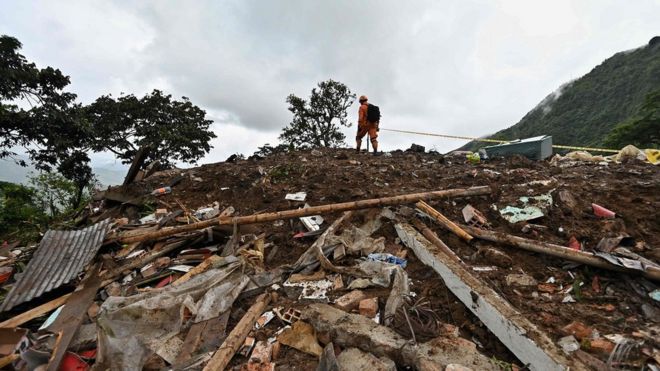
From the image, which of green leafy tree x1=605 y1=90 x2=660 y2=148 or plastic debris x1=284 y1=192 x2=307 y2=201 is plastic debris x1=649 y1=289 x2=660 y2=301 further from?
green leafy tree x1=605 y1=90 x2=660 y2=148

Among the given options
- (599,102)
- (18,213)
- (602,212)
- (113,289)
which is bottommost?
(602,212)

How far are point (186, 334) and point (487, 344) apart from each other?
206 cm

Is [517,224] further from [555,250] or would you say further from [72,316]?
[72,316]

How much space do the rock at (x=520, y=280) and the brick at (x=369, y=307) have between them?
1061 millimetres

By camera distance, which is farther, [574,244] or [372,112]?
[372,112]

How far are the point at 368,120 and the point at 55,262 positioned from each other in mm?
6702

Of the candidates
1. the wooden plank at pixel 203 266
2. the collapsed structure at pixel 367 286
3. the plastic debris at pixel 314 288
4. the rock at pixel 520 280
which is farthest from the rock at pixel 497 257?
the wooden plank at pixel 203 266

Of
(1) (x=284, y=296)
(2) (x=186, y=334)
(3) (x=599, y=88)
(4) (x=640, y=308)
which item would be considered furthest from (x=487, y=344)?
(3) (x=599, y=88)

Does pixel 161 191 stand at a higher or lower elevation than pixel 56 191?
lower

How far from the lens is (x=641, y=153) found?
589cm

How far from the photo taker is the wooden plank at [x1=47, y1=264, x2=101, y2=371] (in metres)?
1.97

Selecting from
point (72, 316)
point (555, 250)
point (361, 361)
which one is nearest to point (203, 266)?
point (72, 316)

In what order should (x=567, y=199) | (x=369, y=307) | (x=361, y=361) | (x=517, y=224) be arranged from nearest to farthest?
1. (x=361, y=361)
2. (x=369, y=307)
3. (x=517, y=224)
4. (x=567, y=199)

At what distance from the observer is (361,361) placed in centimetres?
164
